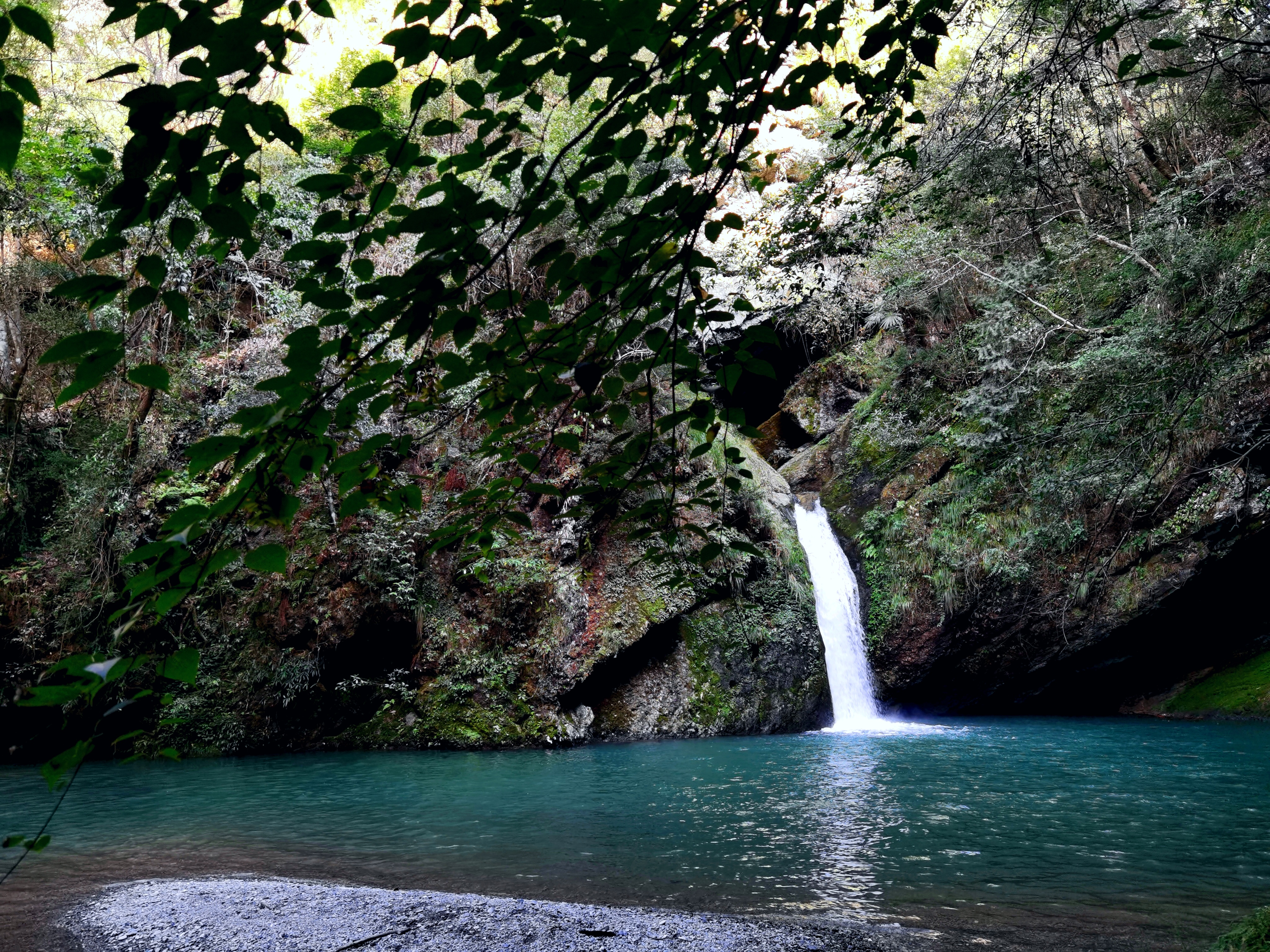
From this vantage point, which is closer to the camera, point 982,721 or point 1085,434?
point 1085,434

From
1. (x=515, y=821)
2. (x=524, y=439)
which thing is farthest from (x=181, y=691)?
(x=524, y=439)

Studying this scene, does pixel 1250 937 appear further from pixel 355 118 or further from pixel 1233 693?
pixel 1233 693

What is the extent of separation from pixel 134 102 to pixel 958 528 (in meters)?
14.3

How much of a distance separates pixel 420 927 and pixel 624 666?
28.7 feet

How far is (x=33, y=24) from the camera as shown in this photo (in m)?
0.99

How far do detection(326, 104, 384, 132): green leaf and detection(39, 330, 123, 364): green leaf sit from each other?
48cm

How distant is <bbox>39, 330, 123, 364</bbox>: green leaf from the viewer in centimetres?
97

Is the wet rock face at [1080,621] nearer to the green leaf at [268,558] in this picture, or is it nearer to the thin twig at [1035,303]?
the thin twig at [1035,303]

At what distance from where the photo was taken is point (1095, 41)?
85.5 inches

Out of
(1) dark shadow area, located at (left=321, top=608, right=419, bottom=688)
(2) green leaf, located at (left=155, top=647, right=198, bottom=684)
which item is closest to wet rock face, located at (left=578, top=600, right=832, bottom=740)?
(1) dark shadow area, located at (left=321, top=608, right=419, bottom=688)

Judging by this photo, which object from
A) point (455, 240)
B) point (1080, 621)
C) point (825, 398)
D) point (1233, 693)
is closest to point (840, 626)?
point (1080, 621)

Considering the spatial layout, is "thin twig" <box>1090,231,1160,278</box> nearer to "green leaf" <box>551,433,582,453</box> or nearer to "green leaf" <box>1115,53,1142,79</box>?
"green leaf" <box>1115,53,1142,79</box>

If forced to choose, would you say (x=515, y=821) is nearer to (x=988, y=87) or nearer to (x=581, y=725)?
(x=581, y=725)

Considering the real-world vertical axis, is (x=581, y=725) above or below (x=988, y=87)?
below
